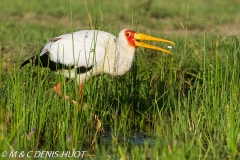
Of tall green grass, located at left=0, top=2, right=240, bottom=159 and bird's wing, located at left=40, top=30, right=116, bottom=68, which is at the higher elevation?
bird's wing, located at left=40, top=30, right=116, bottom=68

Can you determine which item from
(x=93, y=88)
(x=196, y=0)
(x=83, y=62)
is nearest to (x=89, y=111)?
(x=93, y=88)

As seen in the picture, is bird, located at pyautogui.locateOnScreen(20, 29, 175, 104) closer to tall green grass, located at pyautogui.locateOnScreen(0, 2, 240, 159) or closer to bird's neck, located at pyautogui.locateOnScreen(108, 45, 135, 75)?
bird's neck, located at pyautogui.locateOnScreen(108, 45, 135, 75)

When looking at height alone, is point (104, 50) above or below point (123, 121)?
above

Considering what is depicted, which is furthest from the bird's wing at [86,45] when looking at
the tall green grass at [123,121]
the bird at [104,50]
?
the tall green grass at [123,121]

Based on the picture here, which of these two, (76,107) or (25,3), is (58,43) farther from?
(25,3)

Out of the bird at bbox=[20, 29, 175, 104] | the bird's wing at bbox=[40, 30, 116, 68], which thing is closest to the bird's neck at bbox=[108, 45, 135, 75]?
the bird at bbox=[20, 29, 175, 104]

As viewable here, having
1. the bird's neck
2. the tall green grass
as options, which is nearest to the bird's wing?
the bird's neck

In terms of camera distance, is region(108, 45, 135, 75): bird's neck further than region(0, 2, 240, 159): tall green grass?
Yes

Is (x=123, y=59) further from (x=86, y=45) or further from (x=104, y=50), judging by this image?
(x=86, y=45)

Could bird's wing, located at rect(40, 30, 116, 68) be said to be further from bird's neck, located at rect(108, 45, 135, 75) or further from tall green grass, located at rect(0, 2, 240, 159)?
tall green grass, located at rect(0, 2, 240, 159)

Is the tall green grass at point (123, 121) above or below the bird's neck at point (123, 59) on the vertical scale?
below

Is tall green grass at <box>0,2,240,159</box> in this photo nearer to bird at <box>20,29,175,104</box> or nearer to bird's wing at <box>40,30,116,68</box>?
bird at <box>20,29,175,104</box>

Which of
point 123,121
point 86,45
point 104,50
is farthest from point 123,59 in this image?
point 123,121

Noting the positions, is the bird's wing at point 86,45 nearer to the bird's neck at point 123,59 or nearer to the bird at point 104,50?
the bird at point 104,50
